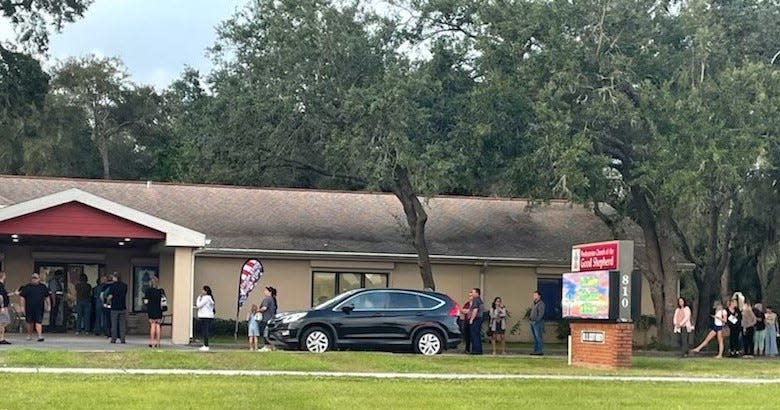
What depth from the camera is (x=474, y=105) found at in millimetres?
28875

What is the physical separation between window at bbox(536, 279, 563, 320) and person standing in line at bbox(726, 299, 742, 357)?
22.7 ft

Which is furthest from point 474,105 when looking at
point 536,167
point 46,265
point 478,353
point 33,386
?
point 33,386

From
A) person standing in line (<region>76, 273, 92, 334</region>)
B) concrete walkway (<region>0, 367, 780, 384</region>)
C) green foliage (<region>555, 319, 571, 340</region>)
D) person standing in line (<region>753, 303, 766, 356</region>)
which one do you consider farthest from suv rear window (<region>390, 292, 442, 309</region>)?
green foliage (<region>555, 319, 571, 340</region>)

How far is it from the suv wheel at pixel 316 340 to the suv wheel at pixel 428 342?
6.32 ft

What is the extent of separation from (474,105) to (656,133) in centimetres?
454

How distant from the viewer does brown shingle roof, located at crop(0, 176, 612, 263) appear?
115ft

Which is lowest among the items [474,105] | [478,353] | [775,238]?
[478,353]

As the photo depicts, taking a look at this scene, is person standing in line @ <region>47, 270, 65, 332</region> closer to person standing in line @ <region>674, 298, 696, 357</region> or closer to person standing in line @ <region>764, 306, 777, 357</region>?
person standing in line @ <region>674, 298, 696, 357</region>

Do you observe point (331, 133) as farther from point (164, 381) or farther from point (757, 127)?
point (164, 381)

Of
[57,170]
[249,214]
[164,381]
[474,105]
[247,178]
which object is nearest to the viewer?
[164,381]

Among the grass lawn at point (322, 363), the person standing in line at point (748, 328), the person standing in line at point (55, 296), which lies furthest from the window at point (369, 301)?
the person standing in line at point (55, 296)

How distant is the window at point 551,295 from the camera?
120ft

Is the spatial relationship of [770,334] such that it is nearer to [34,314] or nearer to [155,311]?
[155,311]

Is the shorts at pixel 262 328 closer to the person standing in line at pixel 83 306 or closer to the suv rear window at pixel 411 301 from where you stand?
the suv rear window at pixel 411 301
